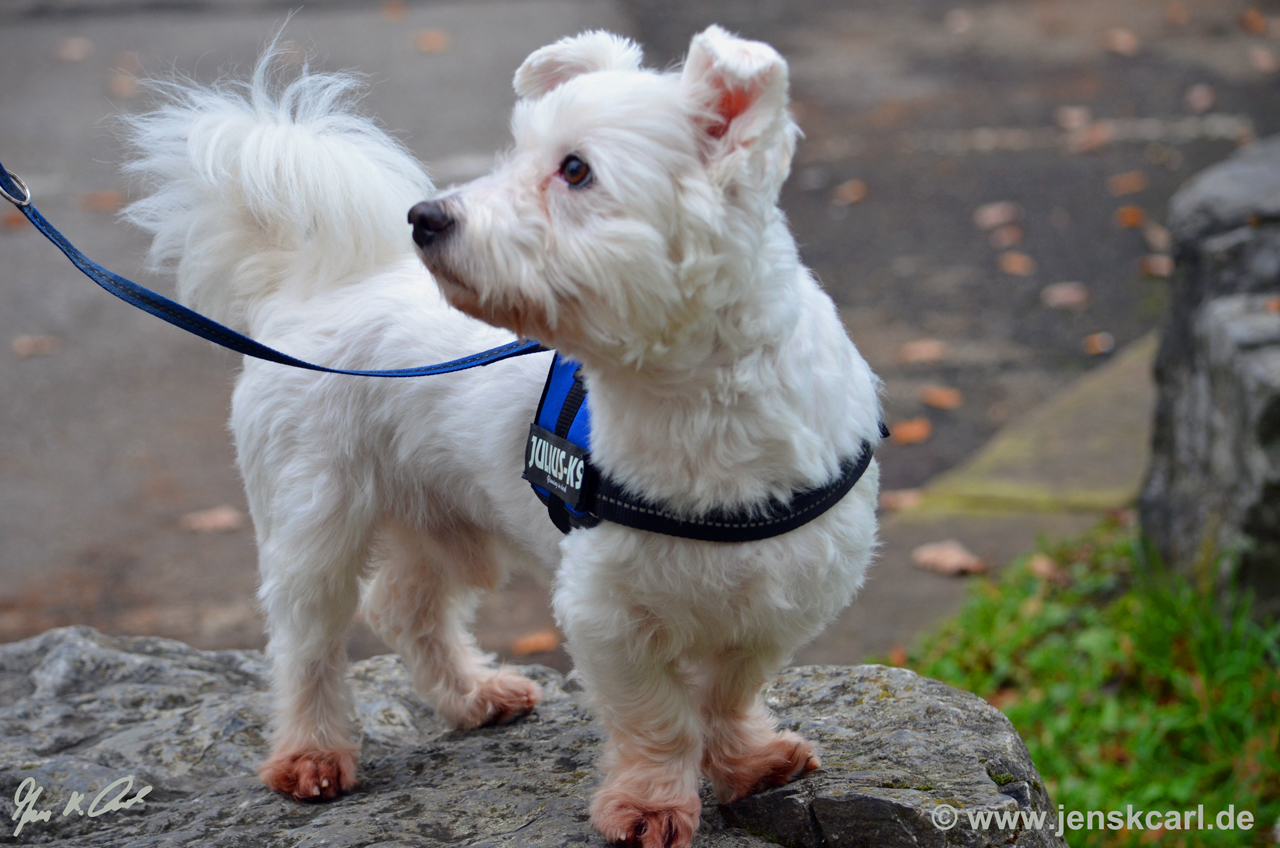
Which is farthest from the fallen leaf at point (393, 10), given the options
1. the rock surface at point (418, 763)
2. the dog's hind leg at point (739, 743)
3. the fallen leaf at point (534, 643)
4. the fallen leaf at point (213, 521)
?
the dog's hind leg at point (739, 743)

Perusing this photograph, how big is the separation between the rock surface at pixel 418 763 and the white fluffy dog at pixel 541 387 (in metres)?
0.14

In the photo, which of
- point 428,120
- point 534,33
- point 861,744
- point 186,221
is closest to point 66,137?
point 428,120

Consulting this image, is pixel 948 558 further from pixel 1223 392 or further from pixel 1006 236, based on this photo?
pixel 1006 236

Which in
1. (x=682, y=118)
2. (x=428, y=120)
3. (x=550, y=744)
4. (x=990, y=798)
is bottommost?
(x=550, y=744)

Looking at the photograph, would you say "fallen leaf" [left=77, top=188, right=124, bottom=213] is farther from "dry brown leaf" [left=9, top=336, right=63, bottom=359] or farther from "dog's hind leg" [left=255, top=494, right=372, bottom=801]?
"dog's hind leg" [left=255, top=494, right=372, bottom=801]

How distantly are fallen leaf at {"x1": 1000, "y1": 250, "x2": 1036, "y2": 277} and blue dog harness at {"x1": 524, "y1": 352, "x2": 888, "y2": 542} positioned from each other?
558cm

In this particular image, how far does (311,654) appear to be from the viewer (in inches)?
116

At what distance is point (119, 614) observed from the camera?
510 cm

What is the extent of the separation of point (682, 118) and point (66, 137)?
30.6 feet

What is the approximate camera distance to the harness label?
7.29ft

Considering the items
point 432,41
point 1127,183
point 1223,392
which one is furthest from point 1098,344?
point 432,41

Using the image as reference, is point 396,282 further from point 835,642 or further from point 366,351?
point 835,642

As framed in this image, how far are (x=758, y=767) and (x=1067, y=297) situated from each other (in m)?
Answer: 5.45

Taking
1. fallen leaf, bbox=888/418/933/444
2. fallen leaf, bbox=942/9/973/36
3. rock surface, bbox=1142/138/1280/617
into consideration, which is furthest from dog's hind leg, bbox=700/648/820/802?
fallen leaf, bbox=942/9/973/36
